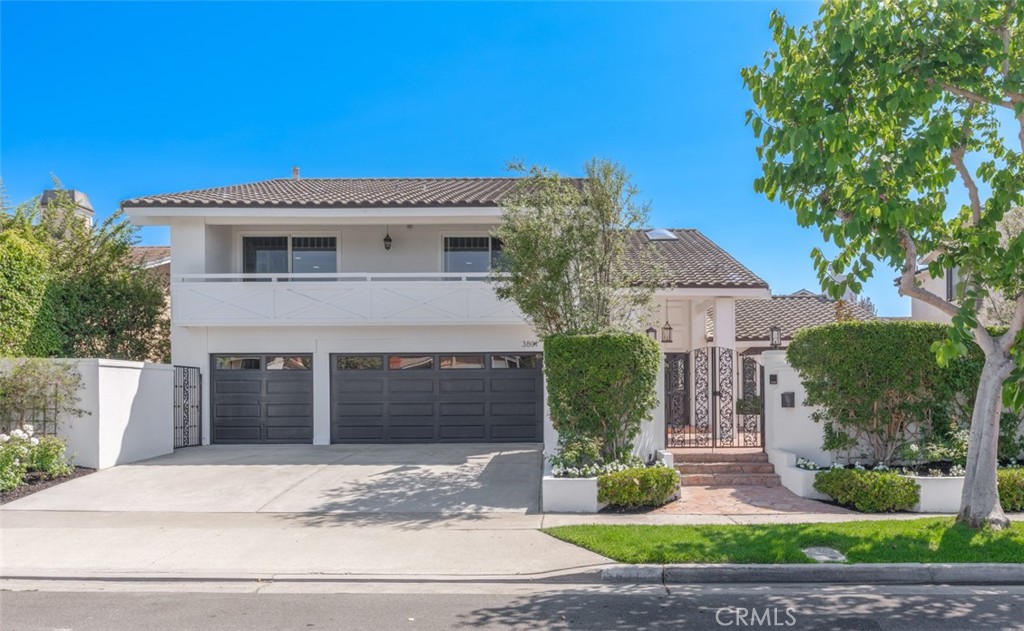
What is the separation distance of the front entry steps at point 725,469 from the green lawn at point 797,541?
285 centimetres

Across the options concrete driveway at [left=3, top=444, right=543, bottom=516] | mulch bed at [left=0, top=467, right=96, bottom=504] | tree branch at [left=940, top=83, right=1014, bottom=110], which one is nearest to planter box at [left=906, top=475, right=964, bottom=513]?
tree branch at [left=940, top=83, right=1014, bottom=110]

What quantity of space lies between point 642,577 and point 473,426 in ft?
30.8

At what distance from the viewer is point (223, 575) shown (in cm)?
691

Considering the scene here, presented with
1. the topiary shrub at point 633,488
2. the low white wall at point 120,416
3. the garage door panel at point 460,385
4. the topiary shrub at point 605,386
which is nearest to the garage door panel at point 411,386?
the garage door panel at point 460,385

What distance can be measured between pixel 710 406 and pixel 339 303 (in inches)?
337

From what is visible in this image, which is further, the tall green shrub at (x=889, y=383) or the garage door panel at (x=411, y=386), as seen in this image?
the garage door panel at (x=411, y=386)

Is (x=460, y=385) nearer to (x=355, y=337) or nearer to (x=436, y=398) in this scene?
(x=436, y=398)

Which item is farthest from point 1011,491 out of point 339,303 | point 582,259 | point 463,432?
point 339,303

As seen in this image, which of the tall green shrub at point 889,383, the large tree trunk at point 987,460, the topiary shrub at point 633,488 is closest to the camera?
the large tree trunk at point 987,460

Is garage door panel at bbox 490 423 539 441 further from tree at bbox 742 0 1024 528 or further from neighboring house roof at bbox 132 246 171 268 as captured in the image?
neighboring house roof at bbox 132 246 171 268

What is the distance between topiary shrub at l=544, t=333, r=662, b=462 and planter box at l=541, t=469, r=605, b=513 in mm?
1077

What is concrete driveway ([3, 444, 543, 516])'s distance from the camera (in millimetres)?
9977

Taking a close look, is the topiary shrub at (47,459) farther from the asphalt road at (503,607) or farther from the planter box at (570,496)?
the planter box at (570,496)

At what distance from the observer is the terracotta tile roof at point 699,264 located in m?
15.3
